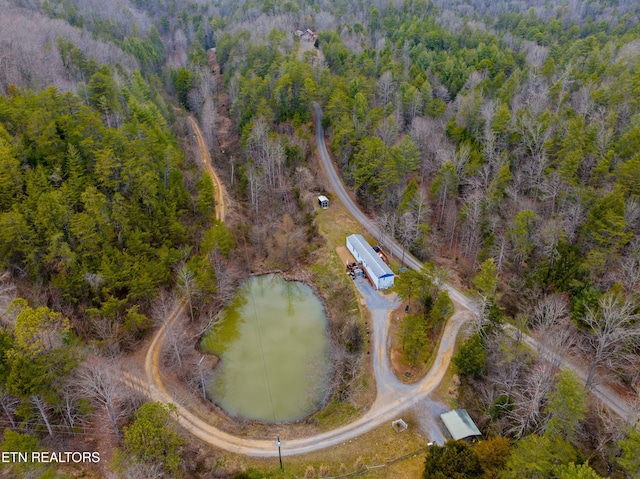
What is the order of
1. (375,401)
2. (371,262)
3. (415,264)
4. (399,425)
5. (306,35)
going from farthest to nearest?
(306,35), (415,264), (371,262), (375,401), (399,425)

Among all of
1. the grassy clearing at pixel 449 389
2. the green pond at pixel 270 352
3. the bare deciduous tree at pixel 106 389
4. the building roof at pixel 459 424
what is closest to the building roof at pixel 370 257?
the green pond at pixel 270 352

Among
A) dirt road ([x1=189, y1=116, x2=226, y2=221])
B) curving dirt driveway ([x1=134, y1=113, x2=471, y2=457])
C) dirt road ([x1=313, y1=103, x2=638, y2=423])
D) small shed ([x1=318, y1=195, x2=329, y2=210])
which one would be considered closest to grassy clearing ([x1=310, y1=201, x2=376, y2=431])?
small shed ([x1=318, y1=195, x2=329, y2=210])

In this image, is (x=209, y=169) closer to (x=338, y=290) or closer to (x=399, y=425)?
(x=338, y=290)

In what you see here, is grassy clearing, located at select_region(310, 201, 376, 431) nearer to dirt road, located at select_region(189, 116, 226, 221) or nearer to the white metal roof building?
the white metal roof building

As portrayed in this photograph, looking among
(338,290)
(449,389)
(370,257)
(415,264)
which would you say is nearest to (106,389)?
(449,389)

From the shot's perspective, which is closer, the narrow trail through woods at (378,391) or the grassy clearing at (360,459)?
the grassy clearing at (360,459)

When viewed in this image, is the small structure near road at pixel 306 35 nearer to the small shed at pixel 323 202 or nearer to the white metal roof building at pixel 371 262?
the small shed at pixel 323 202

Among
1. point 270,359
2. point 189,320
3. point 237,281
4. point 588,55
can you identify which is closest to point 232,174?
point 237,281

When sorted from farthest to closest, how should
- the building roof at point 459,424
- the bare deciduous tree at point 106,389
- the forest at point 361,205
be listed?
the building roof at point 459,424 < the forest at point 361,205 < the bare deciduous tree at point 106,389
